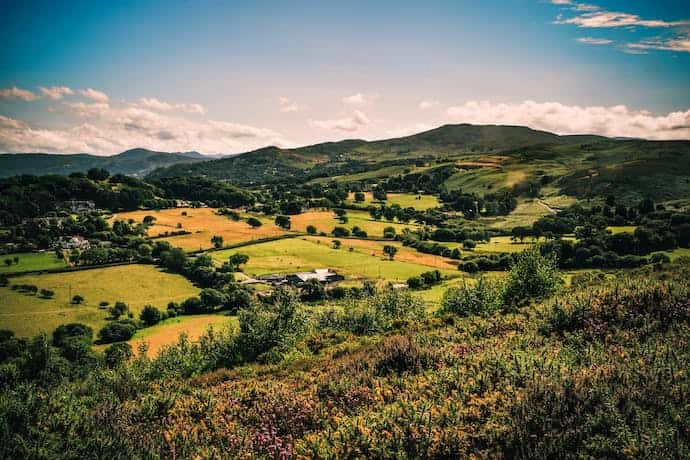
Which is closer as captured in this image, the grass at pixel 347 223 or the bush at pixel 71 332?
the bush at pixel 71 332

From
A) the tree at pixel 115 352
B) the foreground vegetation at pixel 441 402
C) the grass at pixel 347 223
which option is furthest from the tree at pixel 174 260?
the foreground vegetation at pixel 441 402

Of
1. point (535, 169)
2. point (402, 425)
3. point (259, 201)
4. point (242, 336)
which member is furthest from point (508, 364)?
point (535, 169)

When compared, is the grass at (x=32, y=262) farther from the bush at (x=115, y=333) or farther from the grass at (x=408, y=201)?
the grass at (x=408, y=201)

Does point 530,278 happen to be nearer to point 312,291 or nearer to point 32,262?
point 312,291

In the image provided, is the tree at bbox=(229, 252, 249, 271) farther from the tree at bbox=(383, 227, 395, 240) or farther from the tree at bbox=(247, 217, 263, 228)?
the tree at bbox=(383, 227, 395, 240)

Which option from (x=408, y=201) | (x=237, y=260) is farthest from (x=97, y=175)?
(x=408, y=201)

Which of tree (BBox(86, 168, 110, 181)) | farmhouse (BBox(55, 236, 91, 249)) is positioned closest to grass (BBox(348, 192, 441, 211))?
farmhouse (BBox(55, 236, 91, 249))

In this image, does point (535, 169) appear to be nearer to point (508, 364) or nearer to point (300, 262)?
point (300, 262)
